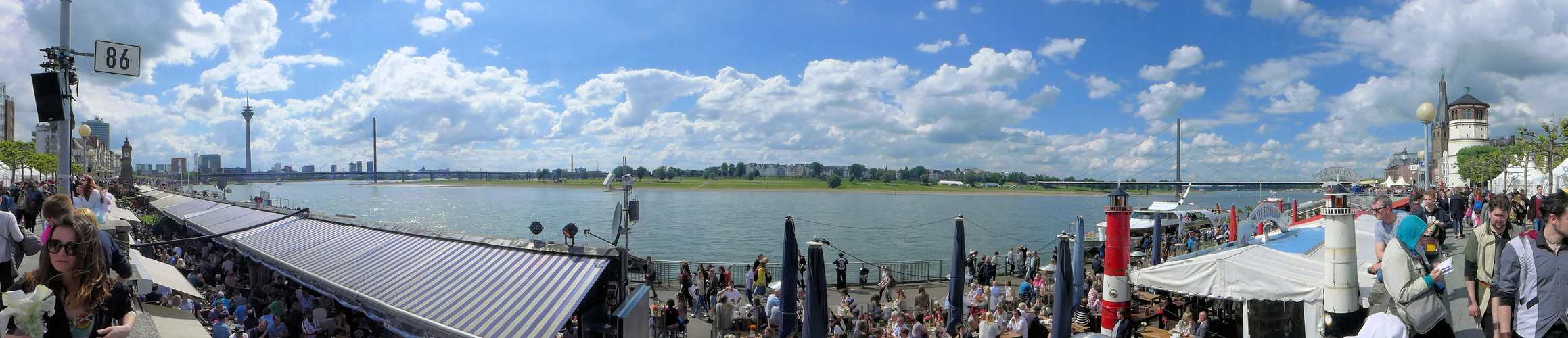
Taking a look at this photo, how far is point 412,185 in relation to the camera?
198m

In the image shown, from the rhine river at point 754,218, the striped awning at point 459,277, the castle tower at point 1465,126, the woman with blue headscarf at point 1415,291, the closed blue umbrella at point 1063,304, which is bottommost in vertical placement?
the rhine river at point 754,218

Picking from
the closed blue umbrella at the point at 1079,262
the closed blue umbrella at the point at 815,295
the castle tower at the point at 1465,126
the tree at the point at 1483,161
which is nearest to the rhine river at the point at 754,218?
the closed blue umbrella at the point at 815,295

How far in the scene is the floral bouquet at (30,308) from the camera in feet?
8.94

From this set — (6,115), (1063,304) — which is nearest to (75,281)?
(1063,304)

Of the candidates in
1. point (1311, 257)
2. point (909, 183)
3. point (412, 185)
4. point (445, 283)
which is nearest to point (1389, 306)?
point (1311, 257)

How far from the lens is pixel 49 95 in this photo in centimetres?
654

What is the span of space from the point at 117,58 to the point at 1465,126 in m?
148

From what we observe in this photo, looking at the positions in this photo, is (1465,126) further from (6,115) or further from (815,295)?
(6,115)

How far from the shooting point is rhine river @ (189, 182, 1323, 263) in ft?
149

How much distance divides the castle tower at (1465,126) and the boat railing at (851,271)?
112714 mm

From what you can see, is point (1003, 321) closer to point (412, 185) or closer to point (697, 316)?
point (697, 316)

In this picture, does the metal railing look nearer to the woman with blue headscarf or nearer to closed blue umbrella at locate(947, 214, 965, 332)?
closed blue umbrella at locate(947, 214, 965, 332)

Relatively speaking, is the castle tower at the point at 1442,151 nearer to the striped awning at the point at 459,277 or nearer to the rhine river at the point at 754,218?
the rhine river at the point at 754,218

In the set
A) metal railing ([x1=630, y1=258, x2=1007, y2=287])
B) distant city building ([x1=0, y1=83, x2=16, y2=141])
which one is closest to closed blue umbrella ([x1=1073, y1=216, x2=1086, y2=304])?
metal railing ([x1=630, y1=258, x2=1007, y2=287])
